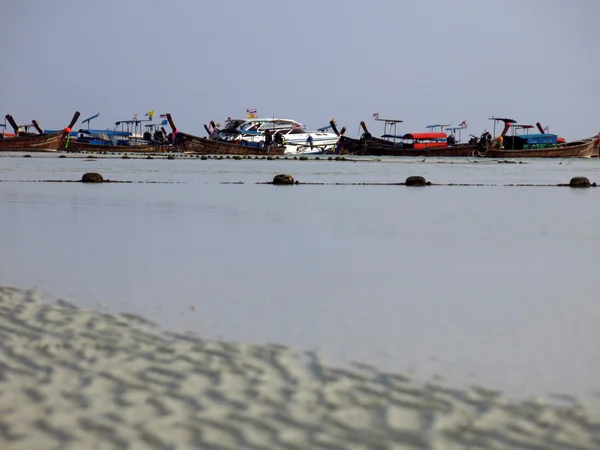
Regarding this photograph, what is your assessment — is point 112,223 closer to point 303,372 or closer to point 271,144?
point 303,372

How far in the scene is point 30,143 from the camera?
60.5 meters

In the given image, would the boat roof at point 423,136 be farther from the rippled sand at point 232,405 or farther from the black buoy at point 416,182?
the rippled sand at point 232,405

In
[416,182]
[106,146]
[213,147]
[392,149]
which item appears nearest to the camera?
[416,182]

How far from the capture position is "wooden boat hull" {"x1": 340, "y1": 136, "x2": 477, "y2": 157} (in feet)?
222

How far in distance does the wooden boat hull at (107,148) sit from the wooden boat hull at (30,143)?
3.14 m

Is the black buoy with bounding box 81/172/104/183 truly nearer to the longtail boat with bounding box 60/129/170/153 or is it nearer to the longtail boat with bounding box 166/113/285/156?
the longtail boat with bounding box 166/113/285/156

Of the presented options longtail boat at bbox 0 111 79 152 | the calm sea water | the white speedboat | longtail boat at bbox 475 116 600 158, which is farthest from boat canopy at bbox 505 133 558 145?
the calm sea water

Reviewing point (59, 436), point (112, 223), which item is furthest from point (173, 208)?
point (59, 436)

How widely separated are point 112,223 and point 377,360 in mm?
7261

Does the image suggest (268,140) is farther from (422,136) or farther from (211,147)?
(422,136)

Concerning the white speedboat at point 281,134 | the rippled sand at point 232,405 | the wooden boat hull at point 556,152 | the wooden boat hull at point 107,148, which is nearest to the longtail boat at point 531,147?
the wooden boat hull at point 556,152

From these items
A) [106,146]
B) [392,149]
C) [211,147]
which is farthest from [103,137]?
[392,149]

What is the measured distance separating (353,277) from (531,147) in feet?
216

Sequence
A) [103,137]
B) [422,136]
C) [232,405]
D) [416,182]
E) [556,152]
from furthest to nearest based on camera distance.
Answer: [103,137] < [422,136] < [556,152] < [416,182] < [232,405]
